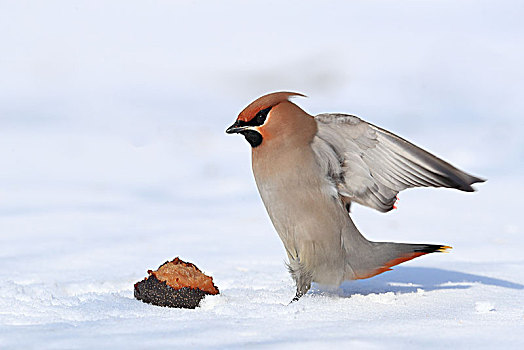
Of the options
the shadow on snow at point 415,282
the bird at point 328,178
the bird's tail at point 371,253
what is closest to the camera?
the bird at point 328,178

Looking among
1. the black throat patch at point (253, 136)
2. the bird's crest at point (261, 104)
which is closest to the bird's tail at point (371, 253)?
the black throat patch at point (253, 136)

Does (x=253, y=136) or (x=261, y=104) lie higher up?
(x=261, y=104)

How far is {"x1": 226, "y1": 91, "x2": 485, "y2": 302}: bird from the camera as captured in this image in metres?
4.13

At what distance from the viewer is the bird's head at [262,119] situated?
415 centimetres

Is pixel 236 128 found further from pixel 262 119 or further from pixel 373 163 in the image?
pixel 373 163

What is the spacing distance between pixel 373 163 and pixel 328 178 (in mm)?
278

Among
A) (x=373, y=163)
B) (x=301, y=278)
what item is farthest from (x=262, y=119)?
(x=301, y=278)

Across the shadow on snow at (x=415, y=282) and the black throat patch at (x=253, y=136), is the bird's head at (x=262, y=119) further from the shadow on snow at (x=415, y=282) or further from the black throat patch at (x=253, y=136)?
the shadow on snow at (x=415, y=282)

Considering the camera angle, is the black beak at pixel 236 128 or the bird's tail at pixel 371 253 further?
the bird's tail at pixel 371 253

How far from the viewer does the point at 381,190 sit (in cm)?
429

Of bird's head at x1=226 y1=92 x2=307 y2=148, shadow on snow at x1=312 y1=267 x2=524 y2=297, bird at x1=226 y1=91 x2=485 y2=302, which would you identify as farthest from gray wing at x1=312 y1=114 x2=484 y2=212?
shadow on snow at x1=312 y1=267 x2=524 y2=297

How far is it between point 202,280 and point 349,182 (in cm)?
100

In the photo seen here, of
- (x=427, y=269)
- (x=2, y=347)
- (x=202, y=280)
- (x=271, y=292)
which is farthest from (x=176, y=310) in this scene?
(x=427, y=269)

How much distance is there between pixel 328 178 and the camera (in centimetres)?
420
